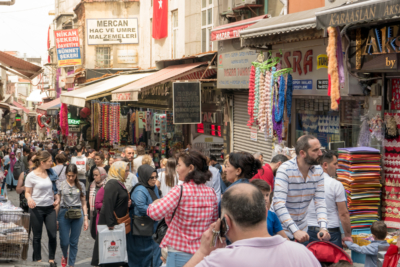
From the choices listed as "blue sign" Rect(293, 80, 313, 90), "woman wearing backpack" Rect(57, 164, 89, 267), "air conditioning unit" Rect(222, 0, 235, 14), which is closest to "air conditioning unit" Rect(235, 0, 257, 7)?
"air conditioning unit" Rect(222, 0, 235, 14)

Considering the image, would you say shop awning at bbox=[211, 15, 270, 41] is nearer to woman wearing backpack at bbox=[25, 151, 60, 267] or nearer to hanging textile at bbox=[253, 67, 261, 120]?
hanging textile at bbox=[253, 67, 261, 120]

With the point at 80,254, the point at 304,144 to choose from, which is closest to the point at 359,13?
the point at 304,144

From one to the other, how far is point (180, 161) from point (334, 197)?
2137 mm

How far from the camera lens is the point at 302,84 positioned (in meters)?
10.7

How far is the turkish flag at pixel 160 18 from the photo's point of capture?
21.2 metres

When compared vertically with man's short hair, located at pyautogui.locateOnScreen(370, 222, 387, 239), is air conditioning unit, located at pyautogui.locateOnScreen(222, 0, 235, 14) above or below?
above

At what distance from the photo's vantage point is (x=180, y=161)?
4.98 meters

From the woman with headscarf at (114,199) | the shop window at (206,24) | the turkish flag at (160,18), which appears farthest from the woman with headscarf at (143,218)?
the turkish flag at (160,18)

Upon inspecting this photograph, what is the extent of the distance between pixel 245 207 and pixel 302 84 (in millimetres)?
8439

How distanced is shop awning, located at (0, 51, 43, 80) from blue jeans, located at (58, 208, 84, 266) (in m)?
3.23

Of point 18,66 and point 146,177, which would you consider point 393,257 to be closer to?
point 146,177

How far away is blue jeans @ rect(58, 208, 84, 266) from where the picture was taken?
8.08m

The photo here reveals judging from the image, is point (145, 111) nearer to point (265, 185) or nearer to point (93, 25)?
point (93, 25)

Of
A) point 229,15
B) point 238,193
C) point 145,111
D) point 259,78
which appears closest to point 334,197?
point 238,193
